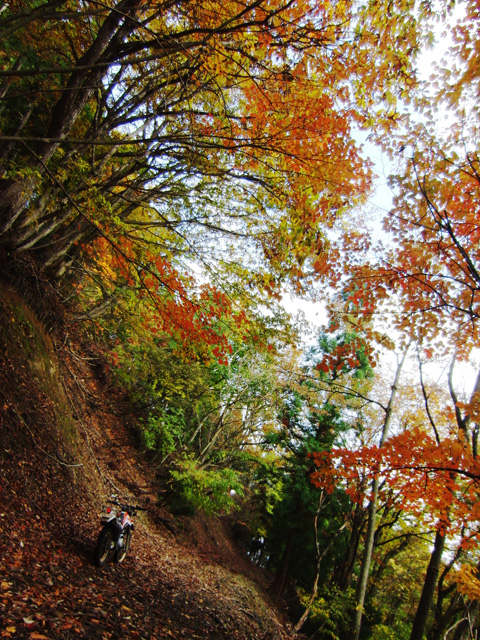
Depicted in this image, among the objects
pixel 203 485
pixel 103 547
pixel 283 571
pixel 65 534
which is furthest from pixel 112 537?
pixel 283 571

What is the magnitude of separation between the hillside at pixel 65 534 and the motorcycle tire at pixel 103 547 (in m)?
0.13

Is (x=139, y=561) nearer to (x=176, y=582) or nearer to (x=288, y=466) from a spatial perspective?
(x=176, y=582)

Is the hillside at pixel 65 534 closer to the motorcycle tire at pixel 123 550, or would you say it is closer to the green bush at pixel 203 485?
the motorcycle tire at pixel 123 550

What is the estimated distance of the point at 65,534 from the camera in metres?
4.80

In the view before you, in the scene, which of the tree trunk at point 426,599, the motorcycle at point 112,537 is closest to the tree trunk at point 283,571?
the tree trunk at point 426,599

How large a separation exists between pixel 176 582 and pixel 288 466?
8.89 metres

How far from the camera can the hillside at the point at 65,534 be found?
353 cm

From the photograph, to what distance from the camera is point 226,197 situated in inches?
297

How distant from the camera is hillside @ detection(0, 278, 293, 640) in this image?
3.53m

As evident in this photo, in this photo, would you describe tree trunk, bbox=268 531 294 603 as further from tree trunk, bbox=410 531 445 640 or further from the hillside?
tree trunk, bbox=410 531 445 640

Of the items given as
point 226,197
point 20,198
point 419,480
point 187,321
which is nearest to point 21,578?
point 187,321

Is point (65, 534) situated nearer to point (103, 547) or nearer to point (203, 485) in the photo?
point (103, 547)

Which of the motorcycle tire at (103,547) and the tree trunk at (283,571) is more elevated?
the tree trunk at (283,571)

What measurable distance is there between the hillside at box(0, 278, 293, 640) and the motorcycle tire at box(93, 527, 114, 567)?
0.13 m
